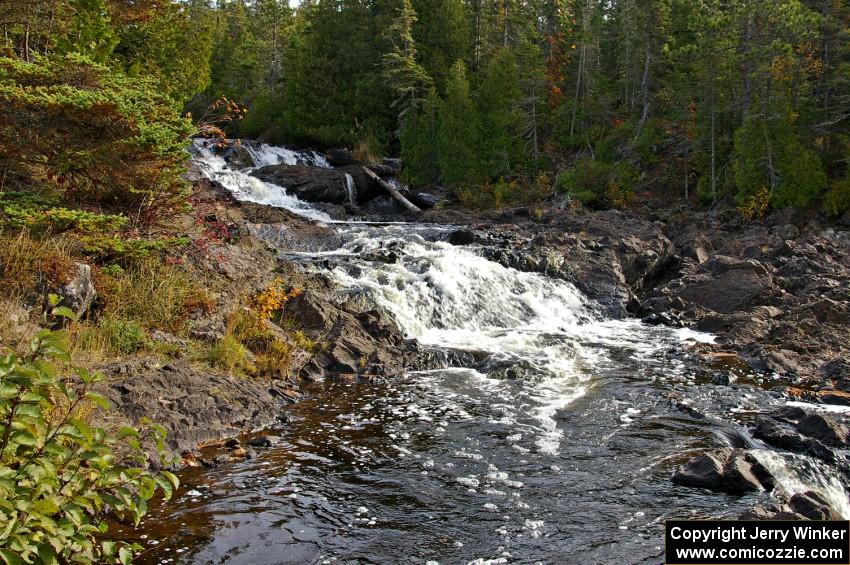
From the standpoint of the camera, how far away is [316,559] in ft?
20.1

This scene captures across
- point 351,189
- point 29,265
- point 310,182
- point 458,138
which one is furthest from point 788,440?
point 458,138

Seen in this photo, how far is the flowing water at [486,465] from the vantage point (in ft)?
21.1

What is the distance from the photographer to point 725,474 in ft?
25.3

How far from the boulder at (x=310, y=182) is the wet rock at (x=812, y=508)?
27.6 metres

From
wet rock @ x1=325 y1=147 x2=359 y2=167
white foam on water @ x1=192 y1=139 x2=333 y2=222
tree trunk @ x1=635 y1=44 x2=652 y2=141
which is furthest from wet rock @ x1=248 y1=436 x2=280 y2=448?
tree trunk @ x1=635 y1=44 x2=652 y2=141

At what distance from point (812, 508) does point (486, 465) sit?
3.59 m

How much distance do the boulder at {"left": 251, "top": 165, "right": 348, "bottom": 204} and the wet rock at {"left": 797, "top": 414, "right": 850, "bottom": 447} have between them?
25590 mm

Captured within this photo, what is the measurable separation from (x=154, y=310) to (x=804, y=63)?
2965 cm

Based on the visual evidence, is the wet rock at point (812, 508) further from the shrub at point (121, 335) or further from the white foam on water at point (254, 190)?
the white foam on water at point (254, 190)

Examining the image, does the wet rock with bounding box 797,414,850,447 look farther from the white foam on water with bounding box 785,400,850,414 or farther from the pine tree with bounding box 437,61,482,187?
the pine tree with bounding box 437,61,482,187

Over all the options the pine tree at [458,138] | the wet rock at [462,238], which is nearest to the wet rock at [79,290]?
the wet rock at [462,238]

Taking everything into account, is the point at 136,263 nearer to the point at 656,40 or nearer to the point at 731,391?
the point at 731,391

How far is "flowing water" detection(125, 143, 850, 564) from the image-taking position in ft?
21.1

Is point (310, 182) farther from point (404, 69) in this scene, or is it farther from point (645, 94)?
point (645, 94)
